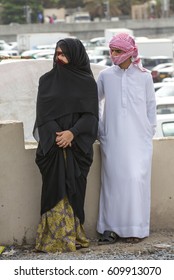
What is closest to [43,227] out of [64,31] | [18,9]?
[64,31]

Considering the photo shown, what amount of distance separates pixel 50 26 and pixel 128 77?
68.8 m

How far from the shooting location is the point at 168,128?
11.6 meters

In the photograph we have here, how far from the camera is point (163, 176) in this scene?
7113mm

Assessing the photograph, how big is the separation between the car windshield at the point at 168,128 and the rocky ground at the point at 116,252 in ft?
14.8

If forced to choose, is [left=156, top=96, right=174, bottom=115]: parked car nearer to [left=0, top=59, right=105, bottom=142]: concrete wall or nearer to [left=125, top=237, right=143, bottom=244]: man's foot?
[left=0, top=59, right=105, bottom=142]: concrete wall

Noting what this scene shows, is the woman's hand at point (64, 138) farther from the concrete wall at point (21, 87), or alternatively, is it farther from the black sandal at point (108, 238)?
the concrete wall at point (21, 87)

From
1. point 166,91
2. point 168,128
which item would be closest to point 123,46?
point 168,128

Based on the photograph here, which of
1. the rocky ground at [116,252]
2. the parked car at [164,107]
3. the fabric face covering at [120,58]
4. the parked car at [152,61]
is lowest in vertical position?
the parked car at [152,61]

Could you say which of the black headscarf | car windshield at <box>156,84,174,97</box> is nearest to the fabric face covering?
the black headscarf

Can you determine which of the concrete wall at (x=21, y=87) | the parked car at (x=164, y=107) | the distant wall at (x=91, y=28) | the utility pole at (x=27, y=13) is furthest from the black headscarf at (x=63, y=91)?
the utility pole at (x=27, y=13)

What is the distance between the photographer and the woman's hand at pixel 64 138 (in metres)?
6.40

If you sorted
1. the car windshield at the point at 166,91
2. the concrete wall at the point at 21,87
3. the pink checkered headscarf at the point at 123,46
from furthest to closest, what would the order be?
the car windshield at the point at 166,91
the concrete wall at the point at 21,87
the pink checkered headscarf at the point at 123,46

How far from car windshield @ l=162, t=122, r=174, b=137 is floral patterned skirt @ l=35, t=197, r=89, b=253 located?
503 centimetres

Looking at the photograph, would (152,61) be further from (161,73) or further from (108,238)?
(108,238)
